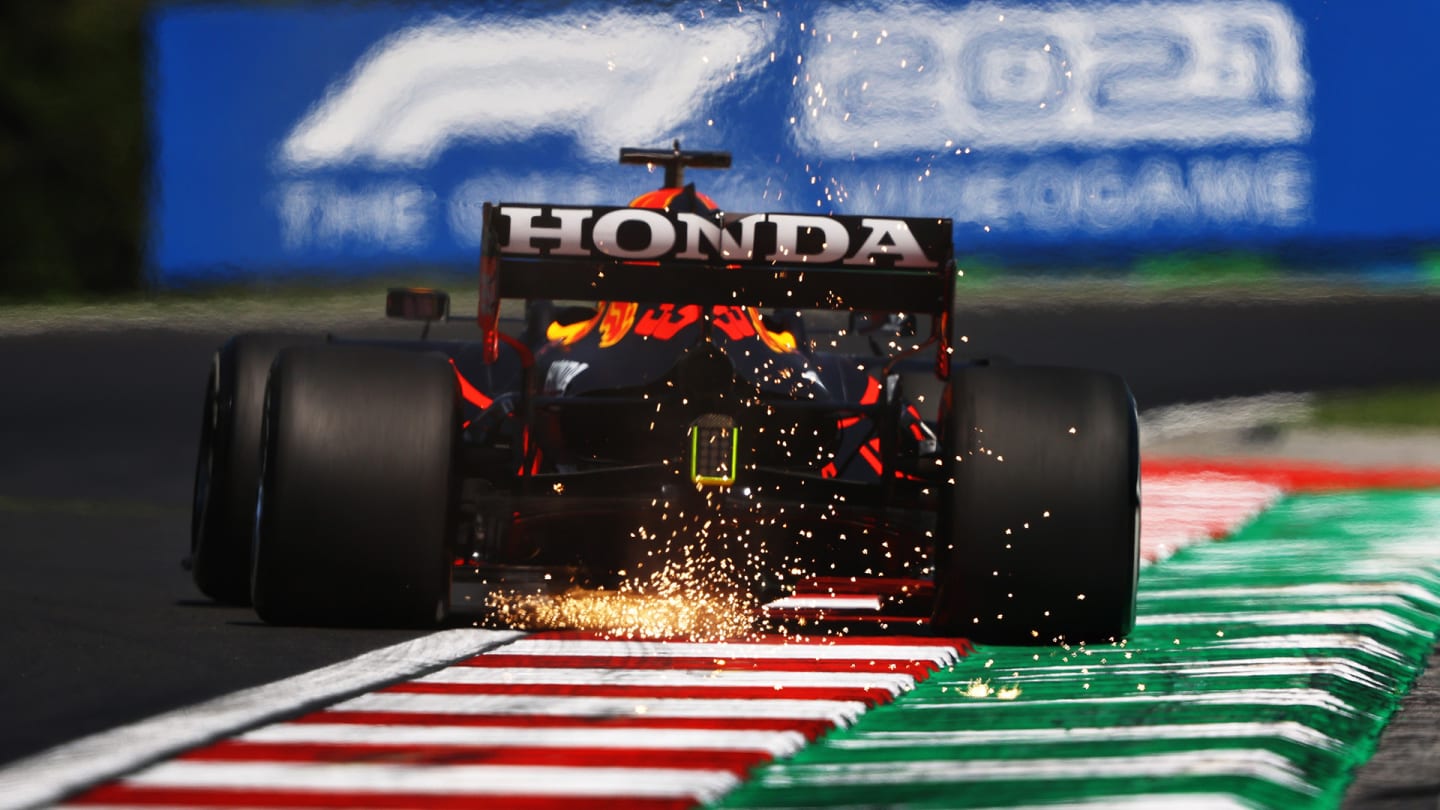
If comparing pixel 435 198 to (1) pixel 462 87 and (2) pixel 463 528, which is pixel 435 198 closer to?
(1) pixel 462 87

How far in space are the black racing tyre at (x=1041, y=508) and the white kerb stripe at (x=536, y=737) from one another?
2009 millimetres

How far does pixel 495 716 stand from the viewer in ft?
18.7

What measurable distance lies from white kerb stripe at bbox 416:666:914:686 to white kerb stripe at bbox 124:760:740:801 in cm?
149

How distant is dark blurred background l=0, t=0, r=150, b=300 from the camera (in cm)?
3409

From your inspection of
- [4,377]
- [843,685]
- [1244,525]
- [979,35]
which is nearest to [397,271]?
[4,377]

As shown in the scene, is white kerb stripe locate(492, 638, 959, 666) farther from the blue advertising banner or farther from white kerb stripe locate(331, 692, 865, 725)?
the blue advertising banner

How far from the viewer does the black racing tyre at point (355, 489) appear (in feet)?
23.9

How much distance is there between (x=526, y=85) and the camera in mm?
20703

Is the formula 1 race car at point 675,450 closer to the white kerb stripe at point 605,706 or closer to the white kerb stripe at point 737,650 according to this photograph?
→ the white kerb stripe at point 737,650

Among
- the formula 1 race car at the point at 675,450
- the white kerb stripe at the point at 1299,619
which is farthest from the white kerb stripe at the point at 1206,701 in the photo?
the white kerb stripe at the point at 1299,619

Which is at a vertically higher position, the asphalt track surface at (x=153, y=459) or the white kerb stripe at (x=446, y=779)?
the white kerb stripe at (x=446, y=779)

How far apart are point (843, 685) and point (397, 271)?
15768 millimetres

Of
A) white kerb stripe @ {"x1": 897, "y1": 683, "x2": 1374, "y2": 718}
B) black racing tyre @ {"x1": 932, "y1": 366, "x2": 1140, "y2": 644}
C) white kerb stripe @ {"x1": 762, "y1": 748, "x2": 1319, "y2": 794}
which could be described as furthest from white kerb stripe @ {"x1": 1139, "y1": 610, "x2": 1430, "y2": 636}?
white kerb stripe @ {"x1": 762, "y1": 748, "x2": 1319, "y2": 794}

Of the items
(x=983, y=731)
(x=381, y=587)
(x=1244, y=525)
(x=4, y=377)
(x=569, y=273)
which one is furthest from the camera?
(x=4, y=377)
